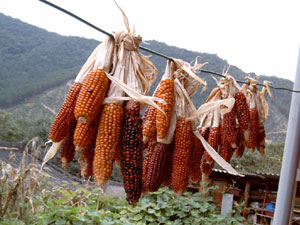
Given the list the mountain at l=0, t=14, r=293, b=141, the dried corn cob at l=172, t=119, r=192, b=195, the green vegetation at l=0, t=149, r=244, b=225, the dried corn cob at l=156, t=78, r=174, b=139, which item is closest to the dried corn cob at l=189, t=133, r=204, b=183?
the dried corn cob at l=172, t=119, r=192, b=195

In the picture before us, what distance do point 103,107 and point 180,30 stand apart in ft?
95.6

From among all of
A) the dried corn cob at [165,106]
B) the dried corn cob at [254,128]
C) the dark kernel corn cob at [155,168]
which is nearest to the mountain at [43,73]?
the dried corn cob at [254,128]

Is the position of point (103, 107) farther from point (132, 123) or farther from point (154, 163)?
point (154, 163)

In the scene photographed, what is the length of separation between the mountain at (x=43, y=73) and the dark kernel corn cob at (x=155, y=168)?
609 inches

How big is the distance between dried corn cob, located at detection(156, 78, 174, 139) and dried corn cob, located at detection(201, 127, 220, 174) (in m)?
0.67

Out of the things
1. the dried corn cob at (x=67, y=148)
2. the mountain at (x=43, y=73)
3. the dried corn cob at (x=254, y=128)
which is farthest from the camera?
the mountain at (x=43, y=73)

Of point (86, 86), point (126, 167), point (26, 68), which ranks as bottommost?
point (126, 167)

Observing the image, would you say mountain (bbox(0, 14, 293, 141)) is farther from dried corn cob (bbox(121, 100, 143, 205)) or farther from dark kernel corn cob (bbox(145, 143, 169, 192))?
dried corn cob (bbox(121, 100, 143, 205))

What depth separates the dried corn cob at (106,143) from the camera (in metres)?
1.01

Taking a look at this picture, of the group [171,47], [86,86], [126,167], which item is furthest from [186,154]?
[171,47]

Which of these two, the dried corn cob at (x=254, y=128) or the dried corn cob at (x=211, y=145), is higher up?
the dried corn cob at (x=254, y=128)

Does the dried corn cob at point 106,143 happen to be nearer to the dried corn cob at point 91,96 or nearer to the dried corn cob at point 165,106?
the dried corn cob at point 91,96

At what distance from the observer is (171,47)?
16.8 meters

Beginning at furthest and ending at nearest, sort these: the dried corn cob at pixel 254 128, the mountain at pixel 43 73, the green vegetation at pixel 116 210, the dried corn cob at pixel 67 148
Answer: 1. the mountain at pixel 43 73
2. the green vegetation at pixel 116 210
3. the dried corn cob at pixel 254 128
4. the dried corn cob at pixel 67 148
